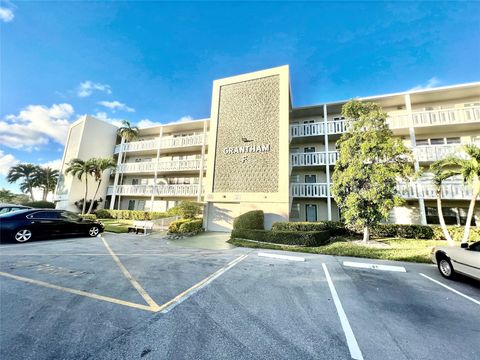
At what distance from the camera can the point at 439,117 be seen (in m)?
14.4

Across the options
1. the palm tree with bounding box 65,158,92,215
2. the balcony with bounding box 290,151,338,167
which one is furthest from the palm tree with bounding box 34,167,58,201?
the balcony with bounding box 290,151,338,167

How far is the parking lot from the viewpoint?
2.60m

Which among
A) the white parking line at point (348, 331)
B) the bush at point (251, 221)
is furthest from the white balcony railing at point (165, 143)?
the white parking line at point (348, 331)

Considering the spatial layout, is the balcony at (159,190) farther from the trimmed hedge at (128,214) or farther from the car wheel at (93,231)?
the car wheel at (93,231)

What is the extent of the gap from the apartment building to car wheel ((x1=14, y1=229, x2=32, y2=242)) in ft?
32.9

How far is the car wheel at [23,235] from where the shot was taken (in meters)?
9.05

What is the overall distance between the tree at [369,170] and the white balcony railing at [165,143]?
1362cm

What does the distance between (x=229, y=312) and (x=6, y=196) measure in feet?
191

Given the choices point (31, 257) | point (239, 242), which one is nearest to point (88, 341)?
point (31, 257)

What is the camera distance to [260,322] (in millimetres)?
3266

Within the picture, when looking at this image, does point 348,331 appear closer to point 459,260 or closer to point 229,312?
point 229,312

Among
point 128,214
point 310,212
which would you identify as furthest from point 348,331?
point 128,214

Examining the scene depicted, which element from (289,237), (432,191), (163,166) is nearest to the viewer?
(289,237)

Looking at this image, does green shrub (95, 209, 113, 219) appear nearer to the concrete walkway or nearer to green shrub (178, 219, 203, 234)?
green shrub (178, 219, 203, 234)
